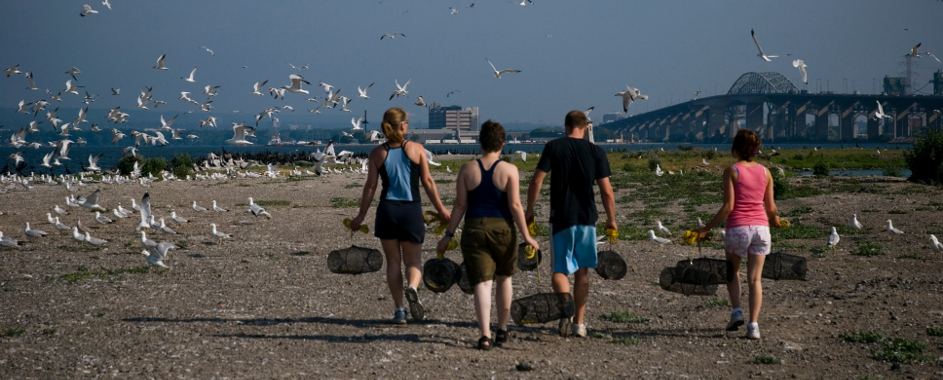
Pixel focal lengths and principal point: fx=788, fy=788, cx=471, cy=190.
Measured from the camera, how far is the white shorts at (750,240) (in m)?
6.70

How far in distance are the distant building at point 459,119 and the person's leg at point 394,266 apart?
399ft

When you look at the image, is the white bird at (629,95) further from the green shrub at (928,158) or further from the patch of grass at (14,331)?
the patch of grass at (14,331)

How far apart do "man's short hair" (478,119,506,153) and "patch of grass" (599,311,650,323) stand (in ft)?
8.79

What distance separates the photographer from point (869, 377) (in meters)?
5.92

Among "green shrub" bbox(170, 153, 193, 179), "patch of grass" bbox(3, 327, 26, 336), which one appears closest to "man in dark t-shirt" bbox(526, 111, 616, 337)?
"patch of grass" bbox(3, 327, 26, 336)

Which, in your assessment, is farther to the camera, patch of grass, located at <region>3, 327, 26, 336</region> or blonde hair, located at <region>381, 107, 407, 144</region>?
patch of grass, located at <region>3, 327, 26, 336</region>

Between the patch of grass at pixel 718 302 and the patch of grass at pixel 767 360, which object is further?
the patch of grass at pixel 718 302

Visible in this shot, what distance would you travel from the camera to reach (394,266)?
7.07m

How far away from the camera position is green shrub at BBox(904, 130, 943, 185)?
2605 centimetres

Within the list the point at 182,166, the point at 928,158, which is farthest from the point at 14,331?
the point at 182,166

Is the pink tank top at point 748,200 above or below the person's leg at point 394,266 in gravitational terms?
above

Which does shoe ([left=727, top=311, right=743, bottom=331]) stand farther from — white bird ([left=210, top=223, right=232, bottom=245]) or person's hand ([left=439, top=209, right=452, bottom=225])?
white bird ([left=210, top=223, right=232, bottom=245])

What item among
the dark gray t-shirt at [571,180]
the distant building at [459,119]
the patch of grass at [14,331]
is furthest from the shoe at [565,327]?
the distant building at [459,119]

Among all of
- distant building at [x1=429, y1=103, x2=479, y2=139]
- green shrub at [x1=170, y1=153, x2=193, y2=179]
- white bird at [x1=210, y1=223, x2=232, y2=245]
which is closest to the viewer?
white bird at [x1=210, y1=223, x2=232, y2=245]
